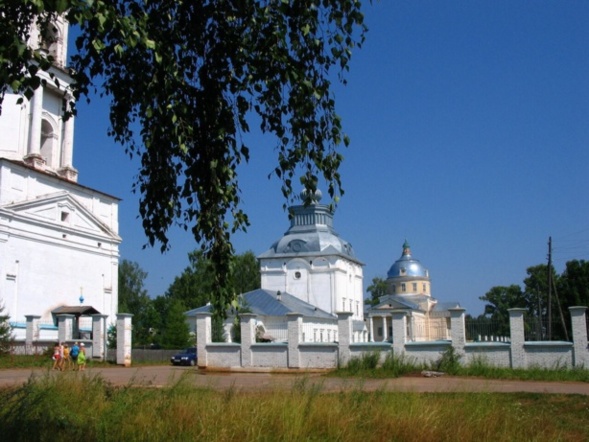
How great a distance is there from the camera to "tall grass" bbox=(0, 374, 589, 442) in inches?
240

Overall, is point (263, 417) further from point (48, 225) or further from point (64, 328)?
point (48, 225)

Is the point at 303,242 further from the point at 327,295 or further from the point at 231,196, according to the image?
the point at 231,196

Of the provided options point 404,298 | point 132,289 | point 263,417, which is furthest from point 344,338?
point 404,298

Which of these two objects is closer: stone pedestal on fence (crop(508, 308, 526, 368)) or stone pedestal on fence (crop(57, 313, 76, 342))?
stone pedestal on fence (crop(508, 308, 526, 368))

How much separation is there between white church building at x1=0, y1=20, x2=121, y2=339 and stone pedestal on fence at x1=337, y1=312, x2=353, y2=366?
1289 cm

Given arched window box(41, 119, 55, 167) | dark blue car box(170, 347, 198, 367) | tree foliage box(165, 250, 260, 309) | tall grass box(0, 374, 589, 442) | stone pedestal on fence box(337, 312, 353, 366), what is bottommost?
dark blue car box(170, 347, 198, 367)

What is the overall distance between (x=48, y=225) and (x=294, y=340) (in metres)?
16.3

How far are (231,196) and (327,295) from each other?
162 feet

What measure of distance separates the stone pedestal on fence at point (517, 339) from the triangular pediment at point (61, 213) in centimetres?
2208

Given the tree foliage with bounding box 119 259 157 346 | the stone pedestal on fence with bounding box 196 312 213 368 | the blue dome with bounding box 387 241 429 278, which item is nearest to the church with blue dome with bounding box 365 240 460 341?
the blue dome with bounding box 387 241 429 278

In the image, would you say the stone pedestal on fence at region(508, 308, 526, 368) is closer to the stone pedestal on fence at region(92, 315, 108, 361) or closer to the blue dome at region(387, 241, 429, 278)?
the stone pedestal on fence at region(92, 315, 108, 361)

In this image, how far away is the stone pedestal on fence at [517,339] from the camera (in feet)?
61.4

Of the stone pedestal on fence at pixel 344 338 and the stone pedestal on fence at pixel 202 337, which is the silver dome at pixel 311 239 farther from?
the stone pedestal on fence at pixel 344 338

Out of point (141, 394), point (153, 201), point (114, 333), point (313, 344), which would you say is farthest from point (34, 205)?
point (153, 201)
